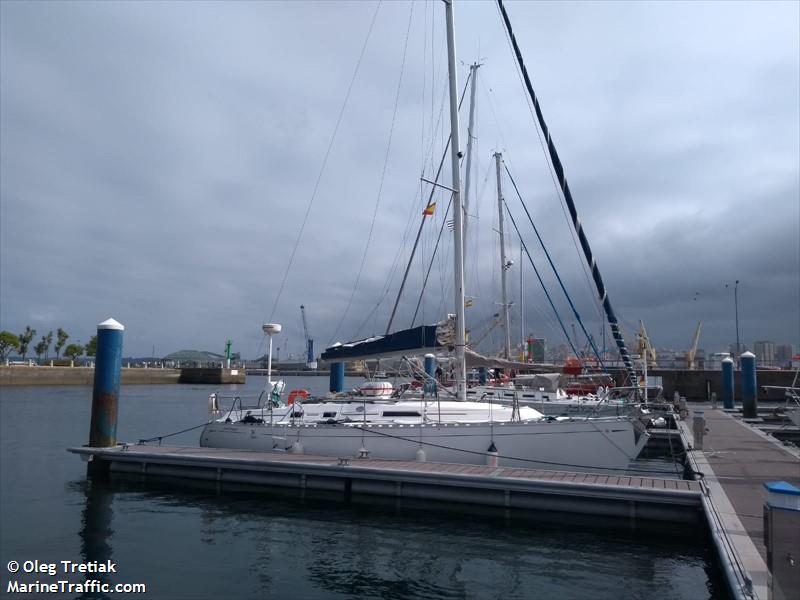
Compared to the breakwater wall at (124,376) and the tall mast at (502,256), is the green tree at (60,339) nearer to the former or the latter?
the breakwater wall at (124,376)

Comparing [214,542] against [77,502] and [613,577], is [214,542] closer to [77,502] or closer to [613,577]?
[77,502]

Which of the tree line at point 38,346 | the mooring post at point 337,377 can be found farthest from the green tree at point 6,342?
the mooring post at point 337,377

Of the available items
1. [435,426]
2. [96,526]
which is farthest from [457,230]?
[96,526]

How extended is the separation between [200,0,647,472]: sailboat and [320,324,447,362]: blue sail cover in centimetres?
3

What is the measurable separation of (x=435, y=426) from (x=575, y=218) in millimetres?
9760

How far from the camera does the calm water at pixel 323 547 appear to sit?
1008 cm

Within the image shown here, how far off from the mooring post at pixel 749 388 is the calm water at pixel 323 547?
69.0 ft

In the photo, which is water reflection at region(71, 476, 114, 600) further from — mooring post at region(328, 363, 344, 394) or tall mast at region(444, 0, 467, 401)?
mooring post at region(328, 363, 344, 394)

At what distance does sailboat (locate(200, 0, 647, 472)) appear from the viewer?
15.9 meters

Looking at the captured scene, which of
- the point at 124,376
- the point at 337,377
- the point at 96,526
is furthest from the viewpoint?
the point at 124,376

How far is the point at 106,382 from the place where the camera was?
18.2 metres

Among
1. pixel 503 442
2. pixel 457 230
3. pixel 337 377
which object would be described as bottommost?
pixel 503 442

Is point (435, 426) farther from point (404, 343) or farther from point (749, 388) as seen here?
point (749, 388)

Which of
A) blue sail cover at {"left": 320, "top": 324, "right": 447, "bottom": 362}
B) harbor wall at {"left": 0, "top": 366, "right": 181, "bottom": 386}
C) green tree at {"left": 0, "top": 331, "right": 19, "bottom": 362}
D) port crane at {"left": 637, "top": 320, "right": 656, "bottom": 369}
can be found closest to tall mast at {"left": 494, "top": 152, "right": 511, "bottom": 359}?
port crane at {"left": 637, "top": 320, "right": 656, "bottom": 369}
